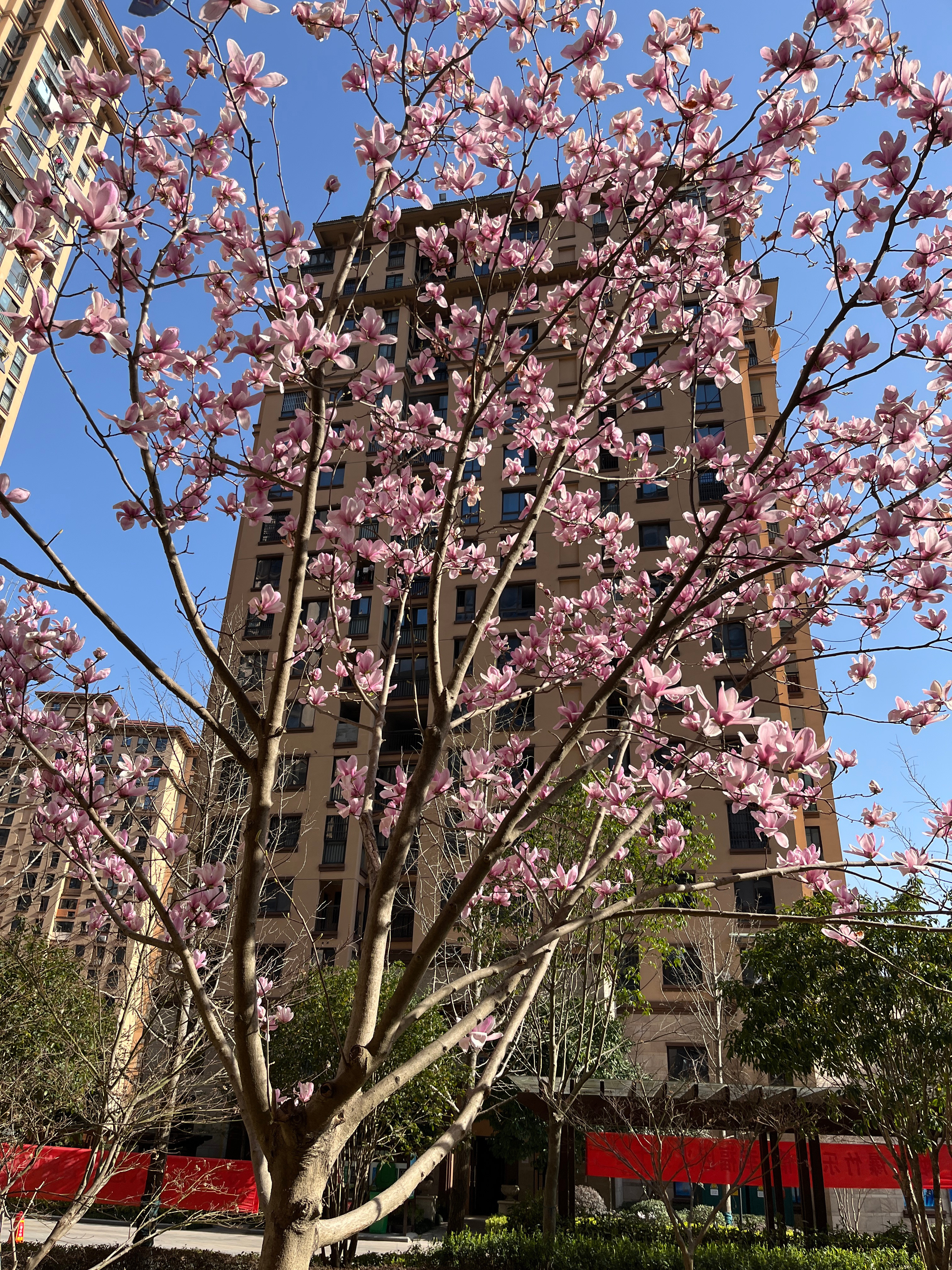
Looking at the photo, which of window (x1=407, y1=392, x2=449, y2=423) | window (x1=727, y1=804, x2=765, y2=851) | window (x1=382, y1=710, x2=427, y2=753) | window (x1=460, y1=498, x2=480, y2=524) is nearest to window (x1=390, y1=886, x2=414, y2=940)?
window (x1=382, y1=710, x2=427, y2=753)

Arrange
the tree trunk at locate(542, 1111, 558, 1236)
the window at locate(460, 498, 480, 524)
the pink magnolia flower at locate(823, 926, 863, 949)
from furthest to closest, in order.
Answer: the tree trunk at locate(542, 1111, 558, 1236) < the window at locate(460, 498, 480, 524) < the pink magnolia flower at locate(823, 926, 863, 949)

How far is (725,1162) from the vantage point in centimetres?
1109

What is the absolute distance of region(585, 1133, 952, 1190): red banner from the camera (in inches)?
401

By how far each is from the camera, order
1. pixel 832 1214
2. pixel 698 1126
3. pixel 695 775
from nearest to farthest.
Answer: pixel 695 775 → pixel 698 1126 → pixel 832 1214

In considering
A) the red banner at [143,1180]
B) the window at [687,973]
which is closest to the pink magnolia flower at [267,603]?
the red banner at [143,1180]

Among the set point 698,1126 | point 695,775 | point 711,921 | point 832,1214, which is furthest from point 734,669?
point 695,775

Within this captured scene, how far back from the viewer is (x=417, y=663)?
2478 cm

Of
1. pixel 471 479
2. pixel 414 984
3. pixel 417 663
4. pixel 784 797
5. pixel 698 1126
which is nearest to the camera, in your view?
pixel 414 984

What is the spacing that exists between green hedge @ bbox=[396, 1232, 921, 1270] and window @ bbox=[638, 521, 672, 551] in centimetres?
1697

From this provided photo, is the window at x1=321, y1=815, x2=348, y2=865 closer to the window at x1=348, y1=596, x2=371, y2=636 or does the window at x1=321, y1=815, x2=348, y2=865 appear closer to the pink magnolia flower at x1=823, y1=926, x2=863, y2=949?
the window at x1=348, y1=596, x2=371, y2=636

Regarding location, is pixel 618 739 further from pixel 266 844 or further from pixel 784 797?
pixel 266 844

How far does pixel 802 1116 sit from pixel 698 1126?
1336mm

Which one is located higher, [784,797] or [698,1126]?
[784,797]

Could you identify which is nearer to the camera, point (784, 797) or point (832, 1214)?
point (784, 797)
